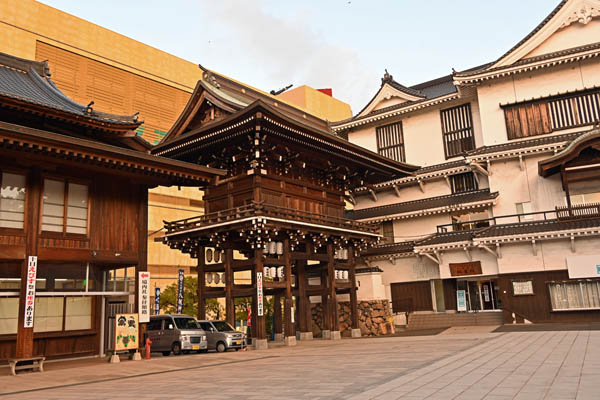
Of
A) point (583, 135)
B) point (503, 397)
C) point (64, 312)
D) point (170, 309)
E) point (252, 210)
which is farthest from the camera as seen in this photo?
point (170, 309)

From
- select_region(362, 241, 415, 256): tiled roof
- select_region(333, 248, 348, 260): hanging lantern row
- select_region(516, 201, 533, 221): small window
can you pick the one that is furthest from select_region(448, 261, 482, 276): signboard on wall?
select_region(333, 248, 348, 260): hanging lantern row

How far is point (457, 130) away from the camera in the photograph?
113ft

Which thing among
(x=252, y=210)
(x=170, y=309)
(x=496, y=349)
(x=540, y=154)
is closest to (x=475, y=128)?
(x=540, y=154)

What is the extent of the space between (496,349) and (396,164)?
53.8ft

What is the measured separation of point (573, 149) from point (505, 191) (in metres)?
5.04

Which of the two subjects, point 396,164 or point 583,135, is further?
point 396,164

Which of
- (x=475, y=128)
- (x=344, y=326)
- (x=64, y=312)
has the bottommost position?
(x=344, y=326)

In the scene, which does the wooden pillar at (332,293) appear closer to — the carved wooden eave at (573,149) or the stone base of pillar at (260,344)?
the stone base of pillar at (260,344)

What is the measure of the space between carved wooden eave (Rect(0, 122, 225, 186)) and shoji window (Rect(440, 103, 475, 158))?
68.5 ft

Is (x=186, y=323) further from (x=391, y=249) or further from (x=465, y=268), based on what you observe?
(x=465, y=268)

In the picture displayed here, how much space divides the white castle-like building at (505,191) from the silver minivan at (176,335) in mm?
13268

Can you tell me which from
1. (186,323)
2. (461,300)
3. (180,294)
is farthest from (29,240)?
(461,300)

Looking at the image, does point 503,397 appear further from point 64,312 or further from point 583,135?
point 583,135

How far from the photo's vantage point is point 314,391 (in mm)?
9164
